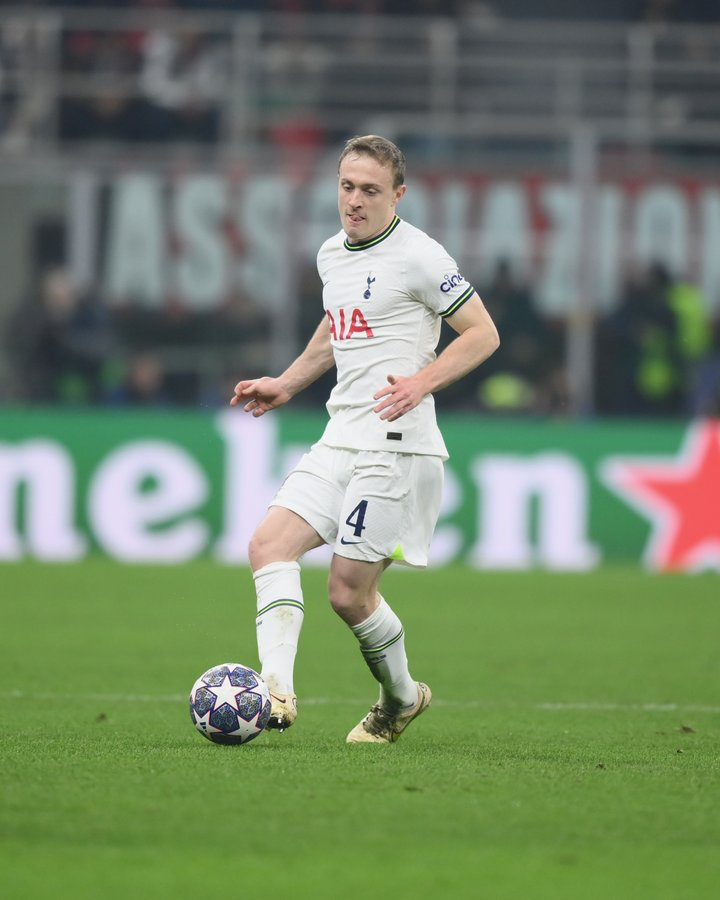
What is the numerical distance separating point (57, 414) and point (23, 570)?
1693 millimetres

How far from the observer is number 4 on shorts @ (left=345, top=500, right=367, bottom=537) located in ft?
20.0

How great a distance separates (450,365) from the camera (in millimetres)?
5945

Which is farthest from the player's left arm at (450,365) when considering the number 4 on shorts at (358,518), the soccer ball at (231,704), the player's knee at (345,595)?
the soccer ball at (231,704)

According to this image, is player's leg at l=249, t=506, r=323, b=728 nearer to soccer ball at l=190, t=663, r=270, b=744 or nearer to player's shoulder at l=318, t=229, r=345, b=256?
soccer ball at l=190, t=663, r=270, b=744

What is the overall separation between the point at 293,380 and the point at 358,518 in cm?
73

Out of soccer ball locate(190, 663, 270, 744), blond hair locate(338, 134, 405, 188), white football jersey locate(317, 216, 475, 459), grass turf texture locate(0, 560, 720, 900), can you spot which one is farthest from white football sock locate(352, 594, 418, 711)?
blond hair locate(338, 134, 405, 188)

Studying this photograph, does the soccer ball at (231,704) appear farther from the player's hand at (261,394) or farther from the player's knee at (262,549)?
the player's hand at (261,394)

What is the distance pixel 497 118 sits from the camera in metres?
17.9

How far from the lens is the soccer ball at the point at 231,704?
19.4ft

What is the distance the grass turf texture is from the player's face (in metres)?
1.87

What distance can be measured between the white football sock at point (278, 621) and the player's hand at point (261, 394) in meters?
0.66

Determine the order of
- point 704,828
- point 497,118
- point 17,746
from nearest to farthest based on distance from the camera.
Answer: point 704,828 → point 17,746 → point 497,118

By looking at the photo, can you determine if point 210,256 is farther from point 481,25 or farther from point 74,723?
point 74,723

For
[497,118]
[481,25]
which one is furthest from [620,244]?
[481,25]
